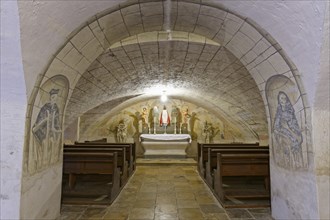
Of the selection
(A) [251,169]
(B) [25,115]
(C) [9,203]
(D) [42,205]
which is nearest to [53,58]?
(B) [25,115]

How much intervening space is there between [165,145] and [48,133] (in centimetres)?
680

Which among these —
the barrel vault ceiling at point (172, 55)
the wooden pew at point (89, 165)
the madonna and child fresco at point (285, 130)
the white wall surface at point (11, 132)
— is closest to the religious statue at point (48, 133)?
the white wall surface at point (11, 132)

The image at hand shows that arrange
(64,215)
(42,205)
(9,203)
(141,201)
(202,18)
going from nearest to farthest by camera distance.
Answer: (9,203) → (42,205) → (202,18) → (64,215) → (141,201)

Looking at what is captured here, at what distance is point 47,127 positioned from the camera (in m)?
2.69

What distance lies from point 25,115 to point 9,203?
81cm

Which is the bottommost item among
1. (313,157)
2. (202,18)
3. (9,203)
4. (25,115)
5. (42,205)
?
(42,205)

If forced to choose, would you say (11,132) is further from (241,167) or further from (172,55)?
(241,167)

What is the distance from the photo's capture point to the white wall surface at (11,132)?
81.7 inches

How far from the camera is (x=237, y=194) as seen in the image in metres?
4.01

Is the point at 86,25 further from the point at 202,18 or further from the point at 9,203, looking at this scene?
the point at 9,203

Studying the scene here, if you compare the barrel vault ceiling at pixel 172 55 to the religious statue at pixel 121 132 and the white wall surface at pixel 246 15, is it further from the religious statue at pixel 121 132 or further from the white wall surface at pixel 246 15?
the religious statue at pixel 121 132

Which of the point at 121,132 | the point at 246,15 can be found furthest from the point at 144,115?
the point at 246,15

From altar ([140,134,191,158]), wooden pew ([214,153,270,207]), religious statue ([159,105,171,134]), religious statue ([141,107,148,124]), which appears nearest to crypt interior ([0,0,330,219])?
wooden pew ([214,153,270,207])

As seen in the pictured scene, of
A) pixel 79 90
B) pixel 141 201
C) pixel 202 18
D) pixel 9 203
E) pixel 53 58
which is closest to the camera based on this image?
pixel 9 203
